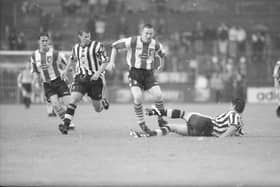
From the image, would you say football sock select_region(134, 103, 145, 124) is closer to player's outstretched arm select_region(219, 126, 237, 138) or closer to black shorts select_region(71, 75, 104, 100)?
black shorts select_region(71, 75, 104, 100)

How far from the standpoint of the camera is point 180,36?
32.0 meters

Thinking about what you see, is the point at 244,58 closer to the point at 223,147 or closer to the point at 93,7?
the point at 93,7

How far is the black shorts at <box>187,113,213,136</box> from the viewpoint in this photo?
1259cm

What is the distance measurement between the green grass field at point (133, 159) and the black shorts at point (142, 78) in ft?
3.08

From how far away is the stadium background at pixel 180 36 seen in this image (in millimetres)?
31031

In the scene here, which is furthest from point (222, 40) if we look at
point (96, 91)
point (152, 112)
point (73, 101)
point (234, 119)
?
point (234, 119)

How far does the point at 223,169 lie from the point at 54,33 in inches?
960

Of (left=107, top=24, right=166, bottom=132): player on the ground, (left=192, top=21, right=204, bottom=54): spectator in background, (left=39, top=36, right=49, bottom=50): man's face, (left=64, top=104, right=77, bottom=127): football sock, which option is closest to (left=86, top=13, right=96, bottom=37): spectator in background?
(left=192, top=21, right=204, bottom=54): spectator in background

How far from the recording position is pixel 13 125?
16359 millimetres

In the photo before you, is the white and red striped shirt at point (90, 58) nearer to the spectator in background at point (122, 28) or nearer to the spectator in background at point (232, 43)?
the spectator in background at point (122, 28)

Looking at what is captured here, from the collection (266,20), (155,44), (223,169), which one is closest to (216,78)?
(266,20)

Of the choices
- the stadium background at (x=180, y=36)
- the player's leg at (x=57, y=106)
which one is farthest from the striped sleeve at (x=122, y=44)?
the stadium background at (x=180, y=36)

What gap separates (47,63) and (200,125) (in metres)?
3.88

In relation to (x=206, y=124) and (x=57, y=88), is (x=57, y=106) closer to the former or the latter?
(x=57, y=88)
